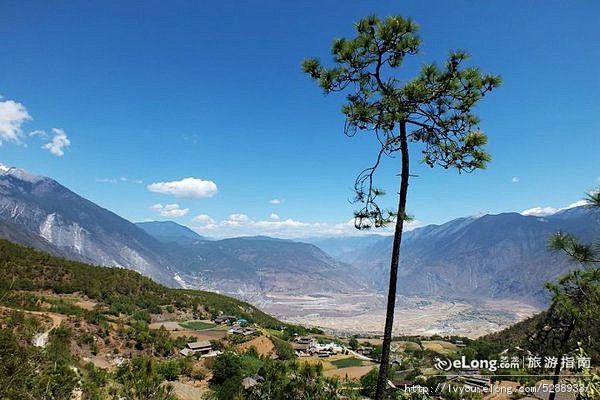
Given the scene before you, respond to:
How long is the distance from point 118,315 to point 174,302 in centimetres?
1435

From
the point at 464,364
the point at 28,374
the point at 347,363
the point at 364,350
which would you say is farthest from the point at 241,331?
the point at 28,374

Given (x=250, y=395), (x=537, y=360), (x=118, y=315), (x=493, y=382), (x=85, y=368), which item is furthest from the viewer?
(x=118, y=315)

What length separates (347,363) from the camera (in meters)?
38.2

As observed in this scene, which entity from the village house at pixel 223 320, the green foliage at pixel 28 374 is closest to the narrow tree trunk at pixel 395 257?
the green foliage at pixel 28 374

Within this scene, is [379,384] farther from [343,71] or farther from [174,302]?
[174,302]

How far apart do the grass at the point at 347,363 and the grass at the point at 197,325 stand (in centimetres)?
1574

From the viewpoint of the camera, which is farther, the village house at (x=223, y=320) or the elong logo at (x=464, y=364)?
the village house at (x=223, y=320)

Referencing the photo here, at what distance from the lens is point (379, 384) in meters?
7.06

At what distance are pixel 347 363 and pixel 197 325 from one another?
61.3ft

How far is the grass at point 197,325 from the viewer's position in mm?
44431

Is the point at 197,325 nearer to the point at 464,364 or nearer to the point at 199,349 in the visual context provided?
the point at 199,349

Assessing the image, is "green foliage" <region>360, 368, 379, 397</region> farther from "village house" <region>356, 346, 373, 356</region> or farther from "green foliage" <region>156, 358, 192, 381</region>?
"village house" <region>356, 346, 373, 356</region>

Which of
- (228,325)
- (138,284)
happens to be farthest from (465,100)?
(138,284)

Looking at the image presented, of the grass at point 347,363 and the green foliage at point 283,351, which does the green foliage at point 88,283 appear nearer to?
the green foliage at point 283,351
